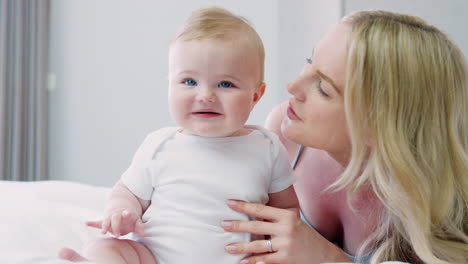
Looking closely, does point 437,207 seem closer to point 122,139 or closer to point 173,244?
point 173,244

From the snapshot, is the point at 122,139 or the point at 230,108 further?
the point at 122,139

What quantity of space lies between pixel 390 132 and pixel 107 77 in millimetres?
3220

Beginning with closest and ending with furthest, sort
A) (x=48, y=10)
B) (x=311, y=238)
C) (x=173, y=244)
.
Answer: (x=173, y=244) → (x=311, y=238) → (x=48, y=10)

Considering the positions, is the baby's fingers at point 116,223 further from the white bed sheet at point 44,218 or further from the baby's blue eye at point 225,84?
the baby's blue eye at point 225,84

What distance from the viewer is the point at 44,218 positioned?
5.07 ft

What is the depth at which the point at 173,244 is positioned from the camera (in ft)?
3.92

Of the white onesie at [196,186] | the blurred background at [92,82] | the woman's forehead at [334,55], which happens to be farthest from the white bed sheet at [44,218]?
the blurred background at [92,82]

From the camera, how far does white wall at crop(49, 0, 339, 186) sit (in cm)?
Answer: 409

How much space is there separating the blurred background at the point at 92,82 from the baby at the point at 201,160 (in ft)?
8.30

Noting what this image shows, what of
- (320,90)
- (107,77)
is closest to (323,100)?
(320,90)

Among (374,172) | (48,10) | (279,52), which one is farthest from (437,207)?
(48,10)

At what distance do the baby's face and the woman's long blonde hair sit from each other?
0.81 feet

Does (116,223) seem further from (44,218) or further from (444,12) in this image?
(444,12)

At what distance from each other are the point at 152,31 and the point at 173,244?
311 cm
